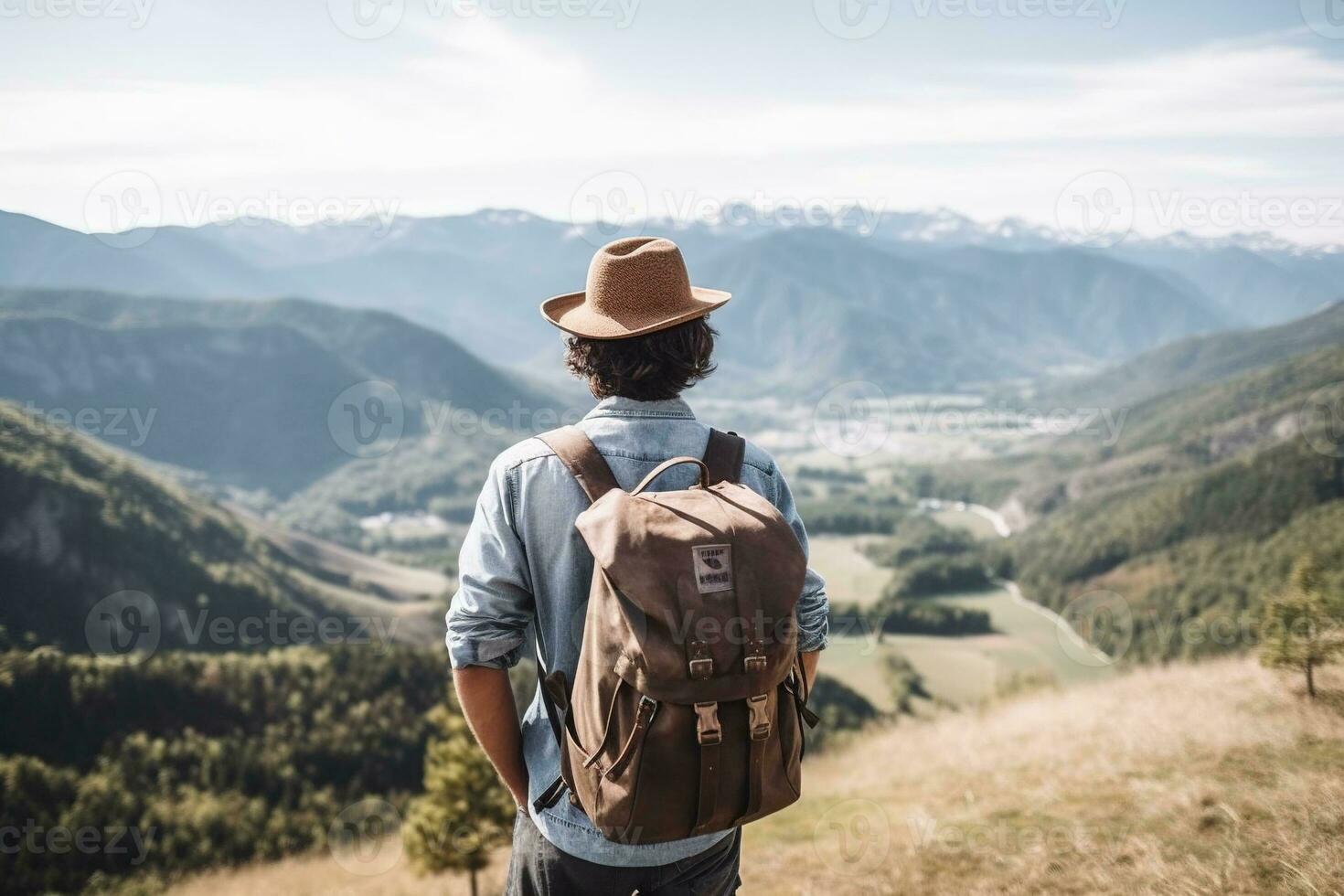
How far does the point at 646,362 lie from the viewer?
3330mm

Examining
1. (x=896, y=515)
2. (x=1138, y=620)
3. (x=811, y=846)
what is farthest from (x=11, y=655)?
(x=896, y=515)

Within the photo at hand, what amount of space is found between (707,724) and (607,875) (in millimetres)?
810

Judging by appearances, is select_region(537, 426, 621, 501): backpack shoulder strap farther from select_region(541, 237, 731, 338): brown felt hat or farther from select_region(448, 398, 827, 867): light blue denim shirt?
select_region(541, 237, 731, 338): brown felt hat

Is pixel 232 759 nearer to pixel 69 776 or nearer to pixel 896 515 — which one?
pixel 69 776

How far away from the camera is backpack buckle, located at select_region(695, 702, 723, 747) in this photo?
279 cm

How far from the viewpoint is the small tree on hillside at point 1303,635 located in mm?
11828

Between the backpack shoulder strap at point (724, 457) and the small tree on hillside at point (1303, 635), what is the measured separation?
11630 millimetres

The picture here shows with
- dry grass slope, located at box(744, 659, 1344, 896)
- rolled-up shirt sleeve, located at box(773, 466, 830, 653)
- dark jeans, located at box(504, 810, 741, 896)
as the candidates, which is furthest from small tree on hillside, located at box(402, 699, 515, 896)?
rolled-up shirt sleeve, located at box(773, 466, 830, 653)

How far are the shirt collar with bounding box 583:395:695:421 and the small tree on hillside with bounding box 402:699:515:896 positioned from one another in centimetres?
2014

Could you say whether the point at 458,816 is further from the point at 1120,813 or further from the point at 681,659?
the point at 681,659

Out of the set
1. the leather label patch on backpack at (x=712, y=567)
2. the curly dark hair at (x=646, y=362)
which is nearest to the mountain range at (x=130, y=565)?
the curly dark hair at (x=646, y=362)

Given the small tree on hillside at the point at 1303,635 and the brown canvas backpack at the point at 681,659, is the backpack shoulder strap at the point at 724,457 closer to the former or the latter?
the brown canvas backpack at the point at 681,659

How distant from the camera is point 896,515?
17975 centimetres

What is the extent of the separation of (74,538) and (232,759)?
4885 cm
